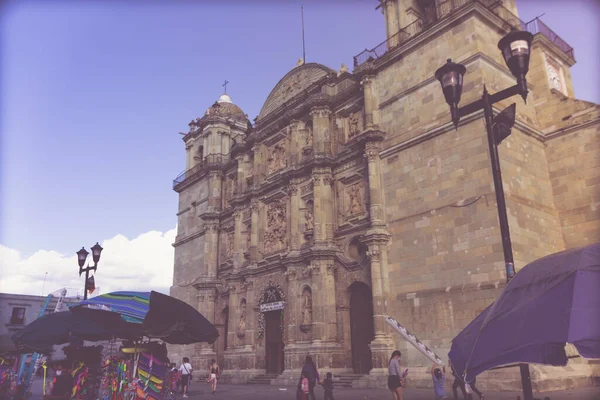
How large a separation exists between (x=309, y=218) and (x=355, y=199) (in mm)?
2758

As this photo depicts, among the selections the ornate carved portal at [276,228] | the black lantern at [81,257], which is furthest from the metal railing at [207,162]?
the black lantern at [81,257]

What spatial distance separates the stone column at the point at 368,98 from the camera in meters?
20.6

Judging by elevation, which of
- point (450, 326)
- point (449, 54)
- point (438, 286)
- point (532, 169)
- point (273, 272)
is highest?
point (449, 54)

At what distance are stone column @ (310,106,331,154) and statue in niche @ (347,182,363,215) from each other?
7.95 feet

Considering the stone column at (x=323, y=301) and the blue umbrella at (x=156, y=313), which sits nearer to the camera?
the blue umbrella at (x=156, y=313)

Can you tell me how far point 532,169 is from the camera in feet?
58.4

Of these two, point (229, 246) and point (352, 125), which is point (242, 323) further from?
point (352, 125)

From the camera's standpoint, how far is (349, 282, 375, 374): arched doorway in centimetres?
1934

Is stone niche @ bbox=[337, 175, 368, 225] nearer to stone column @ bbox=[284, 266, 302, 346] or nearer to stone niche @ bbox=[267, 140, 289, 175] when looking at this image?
stone column @ bbox=[284, 266, 302, 346]

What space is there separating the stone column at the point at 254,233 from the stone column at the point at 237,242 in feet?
4.87

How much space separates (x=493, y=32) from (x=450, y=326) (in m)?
11.7

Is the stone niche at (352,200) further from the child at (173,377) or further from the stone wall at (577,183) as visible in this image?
the child at (173,377)

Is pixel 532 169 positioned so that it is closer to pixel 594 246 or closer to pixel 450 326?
pixel 450 326

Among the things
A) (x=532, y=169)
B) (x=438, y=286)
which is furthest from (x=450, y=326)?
(x=532, y=169)
